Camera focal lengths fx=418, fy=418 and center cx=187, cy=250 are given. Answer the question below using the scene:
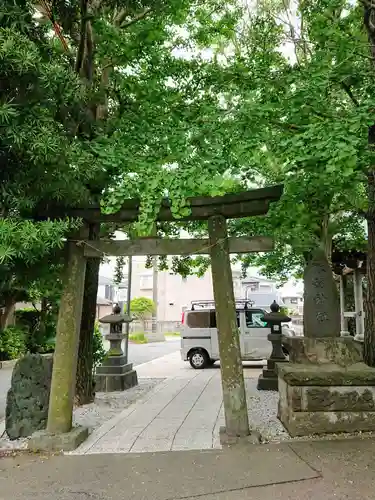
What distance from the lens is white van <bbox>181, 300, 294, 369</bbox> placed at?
1336cm

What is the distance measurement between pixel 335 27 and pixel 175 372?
10182 millimetres

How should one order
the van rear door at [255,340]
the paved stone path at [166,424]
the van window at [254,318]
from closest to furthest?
the paved stone path at [166,424]
the van rear door at [255,340]
the van window at [254,318]

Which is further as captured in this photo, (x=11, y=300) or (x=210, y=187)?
(x=11, y=300)

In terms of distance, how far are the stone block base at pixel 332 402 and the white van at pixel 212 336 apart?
8.35m

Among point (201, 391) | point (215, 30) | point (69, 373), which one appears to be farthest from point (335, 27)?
point (201, 391)

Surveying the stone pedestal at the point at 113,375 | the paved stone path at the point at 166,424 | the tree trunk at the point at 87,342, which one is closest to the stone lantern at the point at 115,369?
the stone pedestal at the point at 113,375

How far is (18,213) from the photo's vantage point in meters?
4.55

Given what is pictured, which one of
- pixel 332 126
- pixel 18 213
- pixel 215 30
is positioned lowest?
pixel 18 213

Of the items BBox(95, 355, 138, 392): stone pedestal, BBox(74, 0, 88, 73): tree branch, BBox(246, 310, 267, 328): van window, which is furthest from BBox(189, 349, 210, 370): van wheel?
BBox(74, 0, 88, 73): tree branch

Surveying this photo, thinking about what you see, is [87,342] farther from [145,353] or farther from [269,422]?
[145,353]

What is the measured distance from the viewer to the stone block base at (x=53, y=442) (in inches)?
184

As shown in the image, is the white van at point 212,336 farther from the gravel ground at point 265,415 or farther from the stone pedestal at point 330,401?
the stone pedestal at point 330,401

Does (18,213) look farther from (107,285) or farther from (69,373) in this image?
(107,285)

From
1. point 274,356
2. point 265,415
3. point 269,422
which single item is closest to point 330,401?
point 269,422
